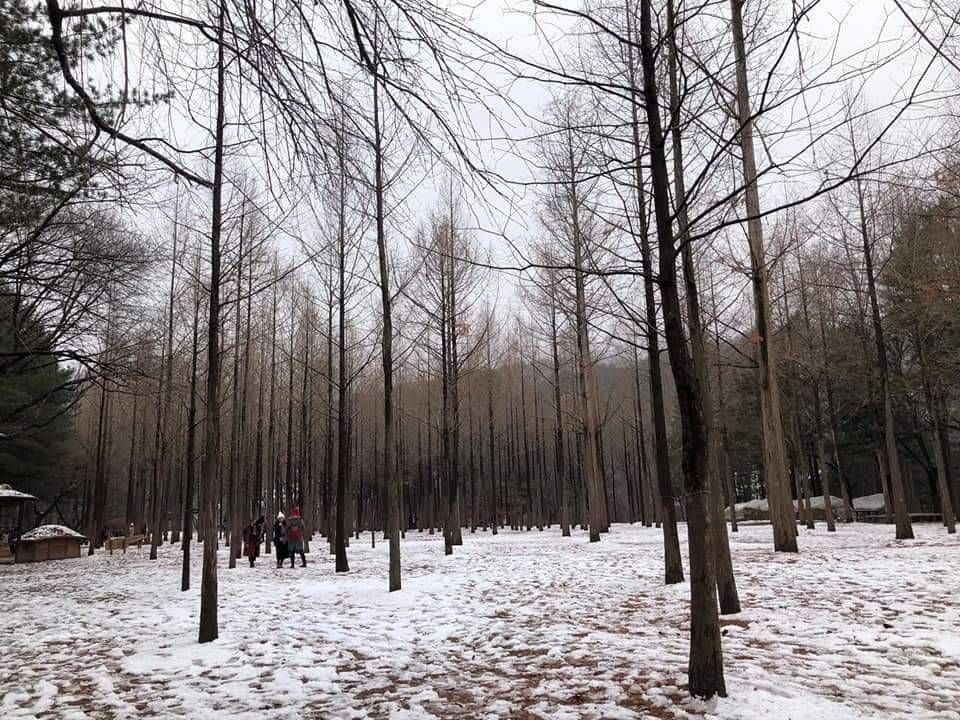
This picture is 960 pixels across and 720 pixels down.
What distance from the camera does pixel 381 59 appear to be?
2.23 m

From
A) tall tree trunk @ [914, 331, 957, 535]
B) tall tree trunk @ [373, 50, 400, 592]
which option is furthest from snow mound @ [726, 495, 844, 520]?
tall tree trunk @ [373, 50, 400, 592]

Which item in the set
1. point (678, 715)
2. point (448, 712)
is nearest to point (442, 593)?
point (448, 712)

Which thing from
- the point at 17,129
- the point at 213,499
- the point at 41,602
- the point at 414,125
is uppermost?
the point at 17,129

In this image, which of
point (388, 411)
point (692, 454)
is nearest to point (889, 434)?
point (388, 411)

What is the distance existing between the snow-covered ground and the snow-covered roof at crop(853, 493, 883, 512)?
20485 millimetres

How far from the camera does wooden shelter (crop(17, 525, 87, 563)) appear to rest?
64.6ft

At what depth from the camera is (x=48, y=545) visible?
20.2 meters

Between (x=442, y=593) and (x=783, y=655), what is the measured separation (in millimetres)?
5286

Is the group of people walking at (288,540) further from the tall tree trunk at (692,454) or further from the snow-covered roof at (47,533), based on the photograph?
the tall tree trunk at (692,454)

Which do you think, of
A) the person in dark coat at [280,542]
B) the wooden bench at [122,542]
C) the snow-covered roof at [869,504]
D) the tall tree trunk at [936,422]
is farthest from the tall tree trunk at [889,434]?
the wooden bench at [122,542]

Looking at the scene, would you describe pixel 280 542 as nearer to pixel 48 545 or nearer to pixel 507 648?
pixel 507 648

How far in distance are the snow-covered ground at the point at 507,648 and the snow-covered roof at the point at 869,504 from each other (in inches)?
806

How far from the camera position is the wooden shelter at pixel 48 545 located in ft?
64.6

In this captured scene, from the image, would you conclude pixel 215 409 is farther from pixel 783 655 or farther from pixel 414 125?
pixel 783 655
